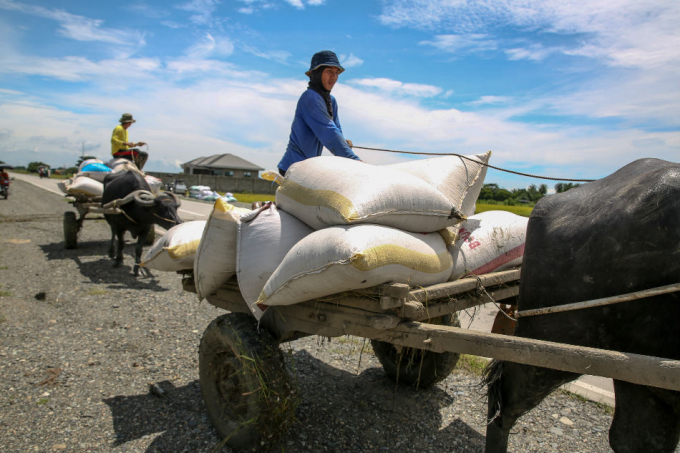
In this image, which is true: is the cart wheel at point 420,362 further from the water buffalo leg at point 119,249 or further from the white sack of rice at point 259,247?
the water buffalo leg at point 119,249

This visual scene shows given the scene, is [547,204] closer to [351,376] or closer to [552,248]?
[552,248]

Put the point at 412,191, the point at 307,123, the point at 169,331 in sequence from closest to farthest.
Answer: the point at 412,191 < the point at 307,123 < the point at 169,331

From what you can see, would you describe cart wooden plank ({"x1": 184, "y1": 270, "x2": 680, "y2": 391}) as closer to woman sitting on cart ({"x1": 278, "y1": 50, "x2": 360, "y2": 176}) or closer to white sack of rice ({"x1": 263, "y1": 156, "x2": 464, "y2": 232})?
white sack of rice ({"x1": 263, "y1": 156, "x2": 464, "y2": 232})

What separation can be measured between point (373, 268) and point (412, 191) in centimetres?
67

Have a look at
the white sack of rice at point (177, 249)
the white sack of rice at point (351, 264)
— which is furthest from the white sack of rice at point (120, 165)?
the white sack of rice at point (351, 264)

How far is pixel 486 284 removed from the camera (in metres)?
2.76

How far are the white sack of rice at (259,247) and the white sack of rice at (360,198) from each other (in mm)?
149

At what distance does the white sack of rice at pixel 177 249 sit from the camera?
3363 millimetres

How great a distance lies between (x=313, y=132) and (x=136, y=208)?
5.17 meters

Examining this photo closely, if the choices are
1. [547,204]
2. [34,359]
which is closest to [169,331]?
[34,359]

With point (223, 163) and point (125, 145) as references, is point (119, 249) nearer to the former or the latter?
point (125, 145)

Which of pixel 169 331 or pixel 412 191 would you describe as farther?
pixel 169 331

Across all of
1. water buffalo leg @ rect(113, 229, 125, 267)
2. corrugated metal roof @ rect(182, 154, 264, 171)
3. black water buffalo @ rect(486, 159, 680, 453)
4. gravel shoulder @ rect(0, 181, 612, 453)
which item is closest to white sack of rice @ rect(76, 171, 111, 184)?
water buffalo leg @ rect(113, 229, 125, 267)

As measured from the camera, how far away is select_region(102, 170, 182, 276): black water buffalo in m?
7.67
